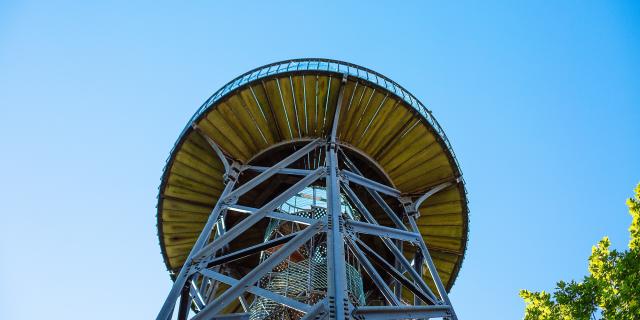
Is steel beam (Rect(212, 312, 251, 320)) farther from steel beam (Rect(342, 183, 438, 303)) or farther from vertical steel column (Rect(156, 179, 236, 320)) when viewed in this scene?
steel beam (Rect(342, 183, 438, 303))

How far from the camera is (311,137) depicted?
14.3m

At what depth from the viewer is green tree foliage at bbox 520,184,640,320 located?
1102 cm

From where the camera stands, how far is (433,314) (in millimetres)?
9477

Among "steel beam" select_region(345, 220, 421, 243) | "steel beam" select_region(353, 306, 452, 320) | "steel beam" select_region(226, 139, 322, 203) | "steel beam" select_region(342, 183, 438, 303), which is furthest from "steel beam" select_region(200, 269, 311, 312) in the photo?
"steel beam" select_region(342, 183, 438, 303)

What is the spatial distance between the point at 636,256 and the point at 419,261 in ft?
16.0

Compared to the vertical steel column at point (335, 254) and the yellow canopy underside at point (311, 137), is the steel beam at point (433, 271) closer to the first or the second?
the yellow canopy underside at point (311, 137)

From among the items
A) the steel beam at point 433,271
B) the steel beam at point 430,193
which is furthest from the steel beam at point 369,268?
the steel beam at point 430,193

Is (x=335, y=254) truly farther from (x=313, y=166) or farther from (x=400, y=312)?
(x=313, y=166)

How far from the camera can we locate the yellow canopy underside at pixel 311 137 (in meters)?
13.7

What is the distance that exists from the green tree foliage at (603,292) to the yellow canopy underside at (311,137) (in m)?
3.21

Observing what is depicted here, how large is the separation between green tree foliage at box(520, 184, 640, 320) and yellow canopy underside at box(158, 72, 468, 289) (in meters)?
3.21

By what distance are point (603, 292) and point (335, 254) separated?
6.66 metres

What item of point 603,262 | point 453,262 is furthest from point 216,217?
point 603,262

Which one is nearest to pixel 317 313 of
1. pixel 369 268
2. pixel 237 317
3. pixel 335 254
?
pixel 335 254
